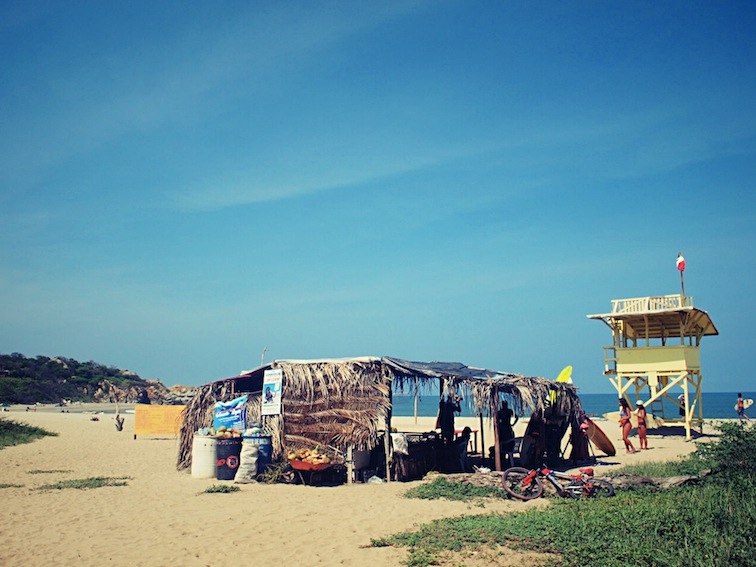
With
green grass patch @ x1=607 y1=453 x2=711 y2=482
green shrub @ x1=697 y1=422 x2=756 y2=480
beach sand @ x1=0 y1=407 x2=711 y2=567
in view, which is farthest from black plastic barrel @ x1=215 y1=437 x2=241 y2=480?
green shrub @ x1=697 y1=422 x2=756 y2=480

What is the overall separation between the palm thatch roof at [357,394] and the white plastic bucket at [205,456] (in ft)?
4.32

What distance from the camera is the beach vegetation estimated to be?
22.4 feet

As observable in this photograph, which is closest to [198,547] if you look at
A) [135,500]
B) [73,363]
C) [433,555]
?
[433,555]

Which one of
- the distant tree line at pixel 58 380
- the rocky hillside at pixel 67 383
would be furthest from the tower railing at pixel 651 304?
the distant tree line at pixel 58 380

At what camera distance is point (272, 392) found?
1564 cm

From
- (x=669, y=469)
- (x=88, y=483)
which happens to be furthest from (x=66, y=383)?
(x=669, y=469)

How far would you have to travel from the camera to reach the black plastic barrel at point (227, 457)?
14.8 metres

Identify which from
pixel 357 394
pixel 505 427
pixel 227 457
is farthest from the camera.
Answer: pixel 505 427

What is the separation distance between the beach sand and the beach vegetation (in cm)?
49

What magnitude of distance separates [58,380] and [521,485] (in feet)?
215

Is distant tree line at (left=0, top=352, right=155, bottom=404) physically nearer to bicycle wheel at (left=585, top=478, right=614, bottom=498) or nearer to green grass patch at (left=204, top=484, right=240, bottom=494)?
green grass patch at (left=204, top=484, right=240, bottom=494)

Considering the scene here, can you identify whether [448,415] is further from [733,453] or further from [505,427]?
[733,453]

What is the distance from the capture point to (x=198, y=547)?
8617 millimetres

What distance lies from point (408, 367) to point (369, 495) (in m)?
2.95
